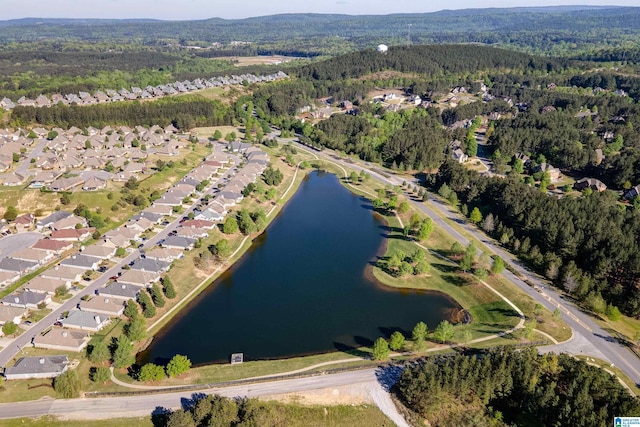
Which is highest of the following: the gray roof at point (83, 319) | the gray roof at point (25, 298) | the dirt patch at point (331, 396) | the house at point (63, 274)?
the house at point (63, 274)

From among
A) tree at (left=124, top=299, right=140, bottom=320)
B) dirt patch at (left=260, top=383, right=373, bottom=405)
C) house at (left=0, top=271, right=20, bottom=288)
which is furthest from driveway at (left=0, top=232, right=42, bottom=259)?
dirt patch at (left=260, top=383, right=373, bottom=405)

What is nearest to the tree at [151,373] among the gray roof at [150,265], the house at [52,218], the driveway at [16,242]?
the gray roof at [150,265]

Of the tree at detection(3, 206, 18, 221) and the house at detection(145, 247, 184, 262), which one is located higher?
the tree at detection(3, 206, 18, 221)

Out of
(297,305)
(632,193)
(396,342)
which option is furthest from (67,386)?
(632,193)

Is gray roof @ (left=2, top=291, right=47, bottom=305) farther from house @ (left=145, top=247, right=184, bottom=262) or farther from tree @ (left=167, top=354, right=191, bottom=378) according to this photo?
tree @ (left=167, top=354, right=191, bottom=378)

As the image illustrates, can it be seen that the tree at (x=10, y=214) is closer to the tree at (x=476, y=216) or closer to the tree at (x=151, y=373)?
the tree at (x=151, y=373)

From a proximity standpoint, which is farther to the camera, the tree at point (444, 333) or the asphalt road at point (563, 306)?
the tree at point (444, 333)

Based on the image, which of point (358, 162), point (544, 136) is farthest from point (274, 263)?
point (544, 136)
